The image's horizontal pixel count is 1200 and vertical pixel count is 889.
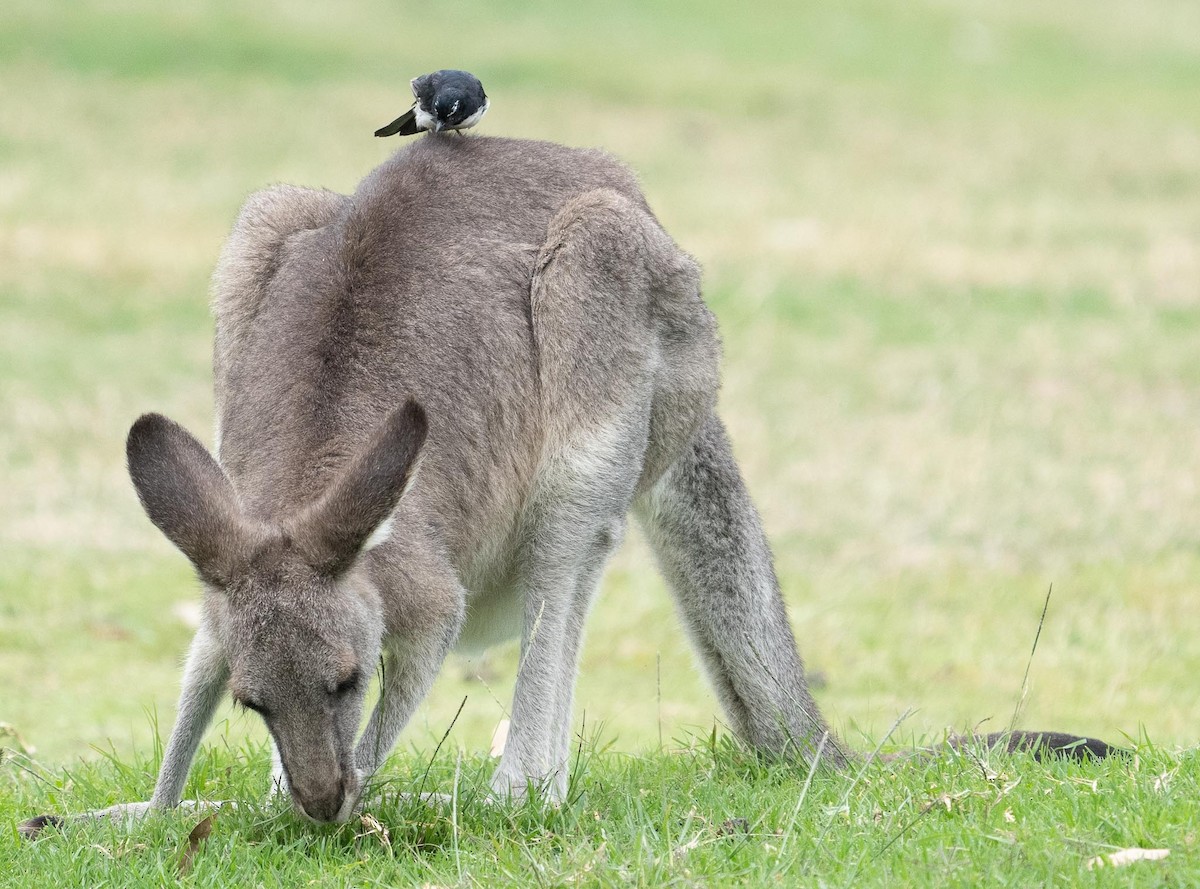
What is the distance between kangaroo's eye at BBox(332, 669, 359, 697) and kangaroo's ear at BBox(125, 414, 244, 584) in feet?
1.14

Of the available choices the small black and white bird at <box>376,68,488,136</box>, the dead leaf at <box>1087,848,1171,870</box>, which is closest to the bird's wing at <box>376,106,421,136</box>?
the small black and white bird at <box>376,68,488,136</box>

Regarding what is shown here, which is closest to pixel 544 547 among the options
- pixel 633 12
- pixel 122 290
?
pixel 122 290

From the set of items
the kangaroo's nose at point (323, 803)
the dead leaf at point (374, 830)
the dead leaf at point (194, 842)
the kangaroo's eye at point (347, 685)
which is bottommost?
the dead leaf at point (374, 830)

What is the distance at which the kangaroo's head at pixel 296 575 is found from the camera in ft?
11.7

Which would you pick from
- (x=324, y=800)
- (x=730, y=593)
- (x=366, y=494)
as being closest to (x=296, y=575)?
(x=366, y=494)

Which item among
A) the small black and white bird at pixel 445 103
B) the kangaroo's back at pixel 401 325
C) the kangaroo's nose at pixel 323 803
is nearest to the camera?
the kangaroo's nose at pixel 323 803

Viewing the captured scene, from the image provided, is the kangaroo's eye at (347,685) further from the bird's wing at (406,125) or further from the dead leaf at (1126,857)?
the bird's wing at (406,125)

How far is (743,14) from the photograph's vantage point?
2723cm

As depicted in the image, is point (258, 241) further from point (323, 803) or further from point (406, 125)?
point (323, 803)

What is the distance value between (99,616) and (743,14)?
21.2 m

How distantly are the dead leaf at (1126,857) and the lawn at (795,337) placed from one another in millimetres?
39

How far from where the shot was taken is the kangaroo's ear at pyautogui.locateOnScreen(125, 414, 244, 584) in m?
3.61

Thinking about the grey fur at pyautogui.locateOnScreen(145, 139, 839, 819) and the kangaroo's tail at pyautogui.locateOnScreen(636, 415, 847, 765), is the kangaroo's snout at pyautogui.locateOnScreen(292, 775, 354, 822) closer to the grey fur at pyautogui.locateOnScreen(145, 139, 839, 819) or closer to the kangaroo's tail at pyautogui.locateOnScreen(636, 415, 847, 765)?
the grey fur at pyautogui.locateOnScreen(145, 139, 839, 819)

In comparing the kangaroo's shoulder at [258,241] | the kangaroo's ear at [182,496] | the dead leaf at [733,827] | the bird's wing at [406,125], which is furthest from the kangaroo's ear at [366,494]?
the bird's wing at [406,125]
